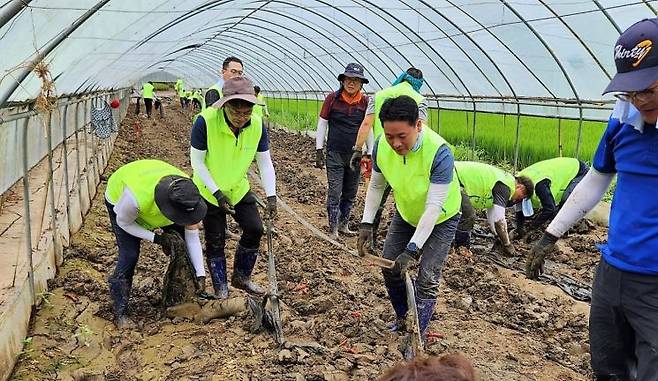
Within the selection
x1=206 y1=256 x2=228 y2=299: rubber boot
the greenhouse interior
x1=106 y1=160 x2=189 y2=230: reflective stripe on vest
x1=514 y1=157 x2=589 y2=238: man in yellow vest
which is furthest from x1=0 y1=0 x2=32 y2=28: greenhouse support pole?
x1=514 y1=157 x2=589 y2=238: man in yellow vest

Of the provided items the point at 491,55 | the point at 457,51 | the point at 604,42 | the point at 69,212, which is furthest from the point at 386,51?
the point at 69,212

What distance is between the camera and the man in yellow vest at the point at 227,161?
394cm

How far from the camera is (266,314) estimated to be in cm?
396

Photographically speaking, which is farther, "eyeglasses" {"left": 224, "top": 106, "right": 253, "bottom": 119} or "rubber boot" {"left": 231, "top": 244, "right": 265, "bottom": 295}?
"rubber boot" {"left": 231, "top": 244, "right": 265, "bottom": 295}

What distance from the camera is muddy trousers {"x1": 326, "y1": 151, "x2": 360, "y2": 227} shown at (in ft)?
21.1

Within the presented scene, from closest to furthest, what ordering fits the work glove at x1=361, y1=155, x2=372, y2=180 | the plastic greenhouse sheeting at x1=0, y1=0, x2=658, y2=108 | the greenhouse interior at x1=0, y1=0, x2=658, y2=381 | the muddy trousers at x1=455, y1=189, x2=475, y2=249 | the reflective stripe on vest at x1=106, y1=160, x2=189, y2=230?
the greenhouse interior at x1=0, y1=0, x2=658, y2=381 < the reflective stripe on vest at x1=106, y1=160, x2=189, y2=230 < the plastic greenhouse sheeting at x1=0, y1=0, x2=658, y2=108 < the muddy trousers at x1=455, y1=189, x2=475, y2=249 < the work glove at x1=361, y1=155, x2=372, y2=180

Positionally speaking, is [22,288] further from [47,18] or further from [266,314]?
[47,18]

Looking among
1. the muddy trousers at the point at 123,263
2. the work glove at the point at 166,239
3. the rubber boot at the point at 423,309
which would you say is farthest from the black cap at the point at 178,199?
the rubber boot at the point at 423,309

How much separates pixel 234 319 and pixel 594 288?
2354 mm

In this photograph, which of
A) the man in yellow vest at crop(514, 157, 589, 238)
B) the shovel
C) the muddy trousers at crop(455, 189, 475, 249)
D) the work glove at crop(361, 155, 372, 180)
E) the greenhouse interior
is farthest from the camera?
the work glove at crop(361, 155, 372, 180)

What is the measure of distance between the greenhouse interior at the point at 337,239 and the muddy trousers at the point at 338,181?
0.02 meters

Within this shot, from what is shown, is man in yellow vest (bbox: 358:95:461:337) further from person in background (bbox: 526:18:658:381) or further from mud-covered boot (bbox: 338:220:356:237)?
mud-covered boot (bbox: 338:220:356:237)

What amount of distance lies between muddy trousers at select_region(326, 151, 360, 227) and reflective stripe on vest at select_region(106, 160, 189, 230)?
2598 mm

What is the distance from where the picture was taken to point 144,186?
147 inches
